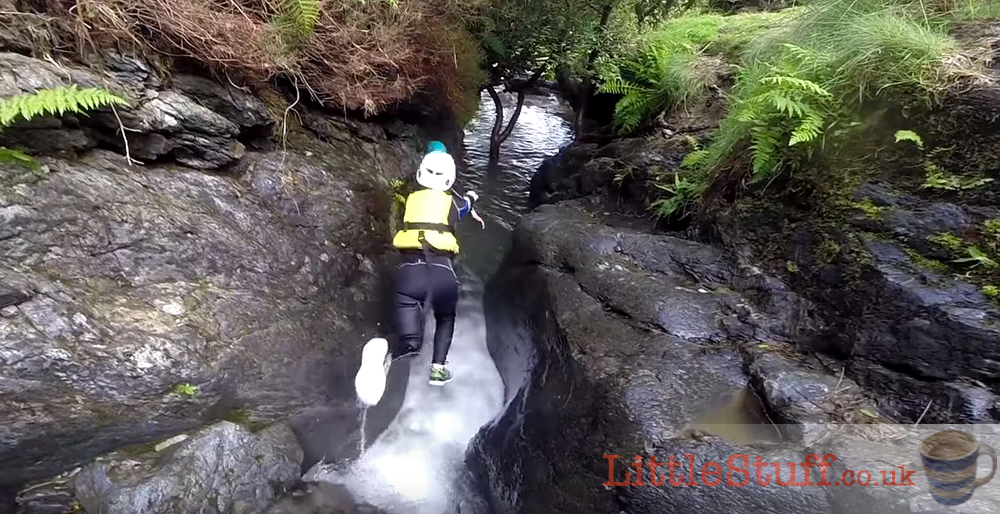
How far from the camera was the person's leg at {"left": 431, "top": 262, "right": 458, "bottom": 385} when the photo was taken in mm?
4879

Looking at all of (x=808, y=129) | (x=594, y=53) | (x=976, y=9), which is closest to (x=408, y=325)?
(x=808, y=129)

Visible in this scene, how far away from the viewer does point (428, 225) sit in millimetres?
4996

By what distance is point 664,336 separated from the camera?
3973 millimetres

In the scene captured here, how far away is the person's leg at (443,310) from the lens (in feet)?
16.0

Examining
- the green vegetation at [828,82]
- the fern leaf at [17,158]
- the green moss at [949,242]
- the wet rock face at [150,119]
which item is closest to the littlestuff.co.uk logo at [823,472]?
the green moss at [949,242]

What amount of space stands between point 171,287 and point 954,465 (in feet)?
16.3

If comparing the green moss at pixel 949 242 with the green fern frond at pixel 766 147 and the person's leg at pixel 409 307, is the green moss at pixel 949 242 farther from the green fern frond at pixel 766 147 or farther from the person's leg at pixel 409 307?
the person's leg at pixel 409 307

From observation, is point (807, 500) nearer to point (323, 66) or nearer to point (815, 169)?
A: point (815, 169)

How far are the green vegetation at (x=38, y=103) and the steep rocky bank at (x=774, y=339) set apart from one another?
3578 millimetres

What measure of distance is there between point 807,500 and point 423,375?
143 inches

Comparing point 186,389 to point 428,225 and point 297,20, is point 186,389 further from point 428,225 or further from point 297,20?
point 297,20

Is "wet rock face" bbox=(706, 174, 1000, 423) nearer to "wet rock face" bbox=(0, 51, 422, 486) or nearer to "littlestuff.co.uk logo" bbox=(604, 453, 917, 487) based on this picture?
"littlestuff.co.uk logo" bbox=(604, 453, 917, 487)

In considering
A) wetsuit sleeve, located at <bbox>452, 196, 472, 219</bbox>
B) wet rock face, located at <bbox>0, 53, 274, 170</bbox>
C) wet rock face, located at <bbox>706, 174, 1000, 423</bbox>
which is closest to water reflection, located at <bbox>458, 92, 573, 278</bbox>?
wetsuit sleeve, located at <bbox>452, 196, 472, 219</bbox>

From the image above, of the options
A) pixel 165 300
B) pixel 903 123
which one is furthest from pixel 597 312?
pixel 165 300
